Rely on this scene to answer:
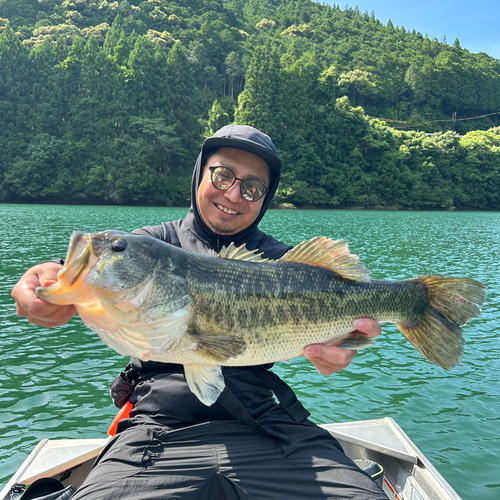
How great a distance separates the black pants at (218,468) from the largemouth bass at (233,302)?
60cm

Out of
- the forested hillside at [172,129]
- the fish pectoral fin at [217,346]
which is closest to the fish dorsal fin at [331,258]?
the fish pectoral fin at [217,346]

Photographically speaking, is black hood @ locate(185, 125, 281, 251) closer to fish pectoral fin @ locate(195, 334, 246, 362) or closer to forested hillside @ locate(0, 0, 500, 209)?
fish pectoral fin @ locate(195, 334, 246, 362)

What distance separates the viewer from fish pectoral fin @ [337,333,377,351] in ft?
9.71

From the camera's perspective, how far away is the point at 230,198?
12.5 feet

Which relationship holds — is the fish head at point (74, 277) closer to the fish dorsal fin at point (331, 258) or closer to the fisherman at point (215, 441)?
the fisherman at point (215, 441)

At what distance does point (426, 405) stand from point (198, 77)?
106 meters

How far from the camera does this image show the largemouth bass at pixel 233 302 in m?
2.31

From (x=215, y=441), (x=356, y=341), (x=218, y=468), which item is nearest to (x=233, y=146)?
(x=356, y=341)

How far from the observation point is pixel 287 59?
83750mm

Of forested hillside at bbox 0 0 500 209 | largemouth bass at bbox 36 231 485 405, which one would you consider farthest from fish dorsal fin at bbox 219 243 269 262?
forested hillside at bbox 0 0 500 209

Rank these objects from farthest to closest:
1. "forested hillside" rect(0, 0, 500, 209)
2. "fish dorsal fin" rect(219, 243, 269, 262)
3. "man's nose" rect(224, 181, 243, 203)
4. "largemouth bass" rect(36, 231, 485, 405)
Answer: "forested hillside" rect(0, 0, 500, 209)
"man's nose" rect(224, 181, 243, 203)
"fish dorsal fin" rect(219, 243, 269, 262)
"largemouth bass" rect(36, 231, 485, 405)

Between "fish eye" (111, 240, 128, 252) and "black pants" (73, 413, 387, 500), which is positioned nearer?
"fish eye" (111, 240, 128, 252)

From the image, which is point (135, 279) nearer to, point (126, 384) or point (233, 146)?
point (126, 384)

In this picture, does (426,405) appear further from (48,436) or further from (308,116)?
(308,116)
